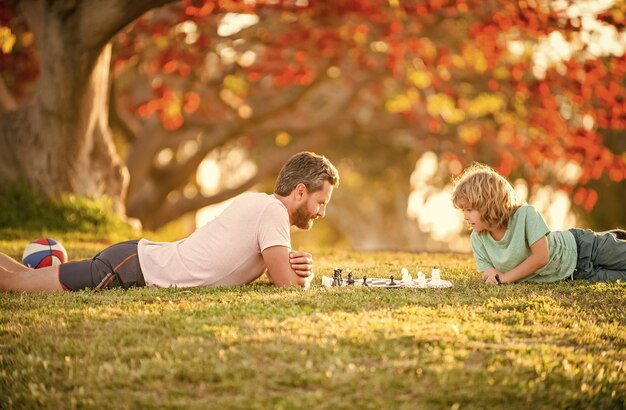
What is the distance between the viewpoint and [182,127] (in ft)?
65.9

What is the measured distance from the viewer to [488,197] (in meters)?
7.47

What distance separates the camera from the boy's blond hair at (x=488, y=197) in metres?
7.48

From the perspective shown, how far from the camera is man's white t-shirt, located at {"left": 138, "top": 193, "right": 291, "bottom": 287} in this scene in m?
6.90

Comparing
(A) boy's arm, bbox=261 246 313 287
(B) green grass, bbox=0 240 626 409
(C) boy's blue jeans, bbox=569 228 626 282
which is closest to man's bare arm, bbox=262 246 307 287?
(A) boy's arm, bbox=261 246 313 287

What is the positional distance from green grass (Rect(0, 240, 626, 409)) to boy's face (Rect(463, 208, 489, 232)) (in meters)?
1.15

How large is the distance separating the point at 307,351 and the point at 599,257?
4225mm

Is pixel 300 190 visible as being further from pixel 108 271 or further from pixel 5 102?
pixel 5 102

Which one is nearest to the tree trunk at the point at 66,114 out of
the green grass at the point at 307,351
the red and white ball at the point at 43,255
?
the red and white ball at the point at 43,255

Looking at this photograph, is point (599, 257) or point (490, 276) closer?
point (490, 276)

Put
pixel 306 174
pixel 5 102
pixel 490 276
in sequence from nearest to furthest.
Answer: pixel 306 174, pixel 490 276, pixel 5 102

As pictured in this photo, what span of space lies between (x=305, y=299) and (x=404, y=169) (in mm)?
25327

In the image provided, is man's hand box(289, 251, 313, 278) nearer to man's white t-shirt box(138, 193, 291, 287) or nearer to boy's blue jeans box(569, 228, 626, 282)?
man's white t-shirt box(138, 193, 291, 287)

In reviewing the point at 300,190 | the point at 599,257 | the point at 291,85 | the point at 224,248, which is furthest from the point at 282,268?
the point at 291,85

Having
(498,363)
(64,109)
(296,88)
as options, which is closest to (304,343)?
(498,363)
